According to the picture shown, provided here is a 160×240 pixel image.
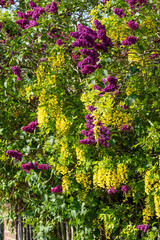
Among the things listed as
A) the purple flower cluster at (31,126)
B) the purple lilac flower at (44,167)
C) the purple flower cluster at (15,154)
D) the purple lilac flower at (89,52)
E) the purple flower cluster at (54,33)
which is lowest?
the purple lilac flower at (44,167)

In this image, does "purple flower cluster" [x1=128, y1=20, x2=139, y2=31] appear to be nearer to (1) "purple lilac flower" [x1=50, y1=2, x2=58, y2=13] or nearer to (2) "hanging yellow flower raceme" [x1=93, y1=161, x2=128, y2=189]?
(1) "purple lilac flower" [x1=50, y1=2, x2=58, y2=13]

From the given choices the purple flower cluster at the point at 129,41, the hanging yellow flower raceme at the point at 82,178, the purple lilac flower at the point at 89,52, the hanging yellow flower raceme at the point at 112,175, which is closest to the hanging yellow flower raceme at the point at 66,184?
the hanging yellow flower raceme at the point at 82,178

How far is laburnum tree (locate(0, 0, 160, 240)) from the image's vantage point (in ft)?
9.16

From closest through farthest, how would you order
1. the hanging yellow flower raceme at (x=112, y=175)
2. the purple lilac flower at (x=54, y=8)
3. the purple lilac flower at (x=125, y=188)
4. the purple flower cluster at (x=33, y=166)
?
the hanging yellow flower raceme at (x=112, y=175) → the purple lilac flower at (x=125, y=188) → the purple lilac flower at (x=54, y=8) → the purple flower cluster at (x=33, y=166)

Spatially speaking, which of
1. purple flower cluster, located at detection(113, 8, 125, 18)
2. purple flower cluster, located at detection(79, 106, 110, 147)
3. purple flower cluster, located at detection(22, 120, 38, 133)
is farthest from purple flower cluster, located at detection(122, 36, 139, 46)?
purple flower cluster, located at detection(22, 120, 38, 133)

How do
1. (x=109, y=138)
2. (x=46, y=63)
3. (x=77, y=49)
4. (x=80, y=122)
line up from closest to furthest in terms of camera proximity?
(x=109, y=138), (x=77, y=49), (x=80, y=122), (x=46, y=63)

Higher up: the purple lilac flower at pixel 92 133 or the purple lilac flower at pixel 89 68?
the purple lilac flower at pixel 89 68

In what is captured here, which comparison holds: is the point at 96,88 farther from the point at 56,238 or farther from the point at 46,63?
the point at 56,238

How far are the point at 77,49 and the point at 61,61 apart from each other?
0.49 m

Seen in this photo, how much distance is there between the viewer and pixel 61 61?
3529mm

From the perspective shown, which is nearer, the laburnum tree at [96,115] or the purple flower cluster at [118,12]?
the laburnum tree at [96,115]

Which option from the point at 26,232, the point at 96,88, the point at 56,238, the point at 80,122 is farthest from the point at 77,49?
the point at 26,232

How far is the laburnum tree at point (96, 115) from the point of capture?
2.79 m

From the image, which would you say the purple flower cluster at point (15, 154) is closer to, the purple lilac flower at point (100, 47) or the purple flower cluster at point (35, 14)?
the purple flower cluster at point (35, 14)
